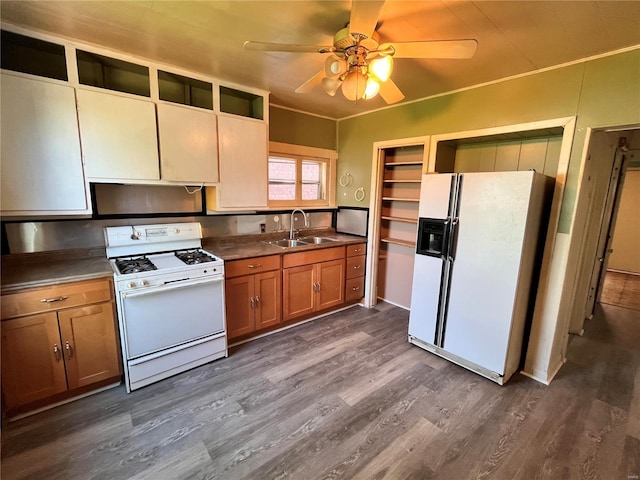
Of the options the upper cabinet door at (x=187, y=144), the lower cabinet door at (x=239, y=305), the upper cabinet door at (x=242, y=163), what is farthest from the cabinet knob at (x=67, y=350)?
the upper cabinet door at (x=242, y=163)

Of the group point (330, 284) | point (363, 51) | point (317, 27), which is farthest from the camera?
point (330, 284)

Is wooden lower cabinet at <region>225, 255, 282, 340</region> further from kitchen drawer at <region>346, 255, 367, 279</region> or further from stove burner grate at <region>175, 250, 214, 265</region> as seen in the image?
kitchen drawer at <region>346, 255, 367, 279</region>

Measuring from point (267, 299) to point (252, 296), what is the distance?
180mm

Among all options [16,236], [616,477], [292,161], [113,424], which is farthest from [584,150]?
[16,236]

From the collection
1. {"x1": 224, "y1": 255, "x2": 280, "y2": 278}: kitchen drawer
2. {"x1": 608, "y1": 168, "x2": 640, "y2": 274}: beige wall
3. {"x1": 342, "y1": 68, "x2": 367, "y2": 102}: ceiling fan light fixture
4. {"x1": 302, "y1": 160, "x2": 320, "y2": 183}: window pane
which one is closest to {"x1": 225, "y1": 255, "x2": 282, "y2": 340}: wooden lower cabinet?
{"x1": 224, "y1": 255, "x2": 280, "y2": 278}: kitchen drawer

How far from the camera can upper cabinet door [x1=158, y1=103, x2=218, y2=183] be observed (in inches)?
93.1

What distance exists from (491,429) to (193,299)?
7.66 feet

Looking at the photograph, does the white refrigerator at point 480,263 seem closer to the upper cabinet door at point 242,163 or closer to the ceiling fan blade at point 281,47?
the ceiling fan blade at point 281,47

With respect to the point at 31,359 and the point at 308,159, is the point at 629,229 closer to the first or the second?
the point at 308,159

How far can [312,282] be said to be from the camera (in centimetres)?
327

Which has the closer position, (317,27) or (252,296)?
(317,27)

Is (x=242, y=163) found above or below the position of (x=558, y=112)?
below

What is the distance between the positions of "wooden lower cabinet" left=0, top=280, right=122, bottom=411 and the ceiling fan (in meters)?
2.00

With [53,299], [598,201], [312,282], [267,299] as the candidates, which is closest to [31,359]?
[53,299]
